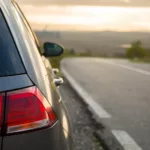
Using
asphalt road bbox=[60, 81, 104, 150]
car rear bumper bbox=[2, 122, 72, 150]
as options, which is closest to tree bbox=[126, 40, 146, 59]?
asphalt road bbox=[60, 81, 104, 150]

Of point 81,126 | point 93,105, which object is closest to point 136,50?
point 93,105

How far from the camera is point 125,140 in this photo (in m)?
6.61

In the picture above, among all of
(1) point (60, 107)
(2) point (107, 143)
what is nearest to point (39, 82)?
(1) point (60, 107)

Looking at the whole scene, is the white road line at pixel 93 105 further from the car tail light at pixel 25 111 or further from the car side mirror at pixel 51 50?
the car tail light at pixel 25 111

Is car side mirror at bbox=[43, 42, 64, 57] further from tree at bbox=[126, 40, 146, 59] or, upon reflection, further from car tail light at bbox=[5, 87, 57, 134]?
tree at bbox=[126, 40, 146, 59]

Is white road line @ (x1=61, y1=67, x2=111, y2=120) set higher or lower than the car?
lower

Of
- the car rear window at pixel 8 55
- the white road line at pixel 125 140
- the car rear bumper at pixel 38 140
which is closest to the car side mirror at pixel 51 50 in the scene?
the white road line at pixel 125 140

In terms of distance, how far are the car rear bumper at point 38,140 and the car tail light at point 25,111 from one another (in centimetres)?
4

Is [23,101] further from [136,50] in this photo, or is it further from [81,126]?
[136,50]

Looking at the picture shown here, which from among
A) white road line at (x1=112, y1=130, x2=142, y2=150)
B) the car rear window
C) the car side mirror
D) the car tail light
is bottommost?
white road line at (x1=112, y1=130, x2=142, y2=150)

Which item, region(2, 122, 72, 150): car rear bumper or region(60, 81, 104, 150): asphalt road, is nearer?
region(2, 122, 72, 150): car rear bumper

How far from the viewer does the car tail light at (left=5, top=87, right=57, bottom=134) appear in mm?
2936

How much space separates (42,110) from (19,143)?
27 centimetres

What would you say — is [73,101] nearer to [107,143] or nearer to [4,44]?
[107,143]
